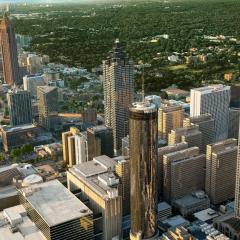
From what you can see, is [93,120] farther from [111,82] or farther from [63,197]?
[63,197]

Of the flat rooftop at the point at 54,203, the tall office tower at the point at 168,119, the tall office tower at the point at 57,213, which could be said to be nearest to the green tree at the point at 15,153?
the flat rooftop at the point at 54,203

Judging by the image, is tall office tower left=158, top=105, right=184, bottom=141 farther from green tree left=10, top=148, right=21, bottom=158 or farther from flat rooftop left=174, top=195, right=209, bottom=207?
green tree left=10, top=148, right=21, bottom=158

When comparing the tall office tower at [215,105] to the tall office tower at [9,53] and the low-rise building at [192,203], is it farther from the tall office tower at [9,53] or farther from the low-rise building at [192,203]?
the tall office tower at [9,53]

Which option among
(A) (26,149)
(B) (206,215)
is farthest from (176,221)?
(A) (26,149)

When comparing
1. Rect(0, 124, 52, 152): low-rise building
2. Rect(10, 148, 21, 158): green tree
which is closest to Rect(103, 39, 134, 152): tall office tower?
Rect(0, 124, 52, 152): low-rise building

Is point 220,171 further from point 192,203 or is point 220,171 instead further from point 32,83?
point 32,83
